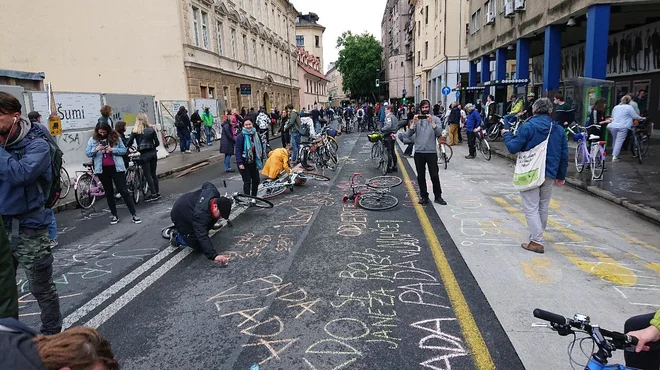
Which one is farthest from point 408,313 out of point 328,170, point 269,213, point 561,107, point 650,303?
point 561,107

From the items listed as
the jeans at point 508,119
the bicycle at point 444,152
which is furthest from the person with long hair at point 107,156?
the jeans at point 508,119

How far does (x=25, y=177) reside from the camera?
3072 mm

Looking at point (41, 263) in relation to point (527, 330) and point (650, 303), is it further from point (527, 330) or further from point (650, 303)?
point (650, 303)

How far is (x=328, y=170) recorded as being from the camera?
1312 cm

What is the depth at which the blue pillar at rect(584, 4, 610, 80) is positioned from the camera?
14.0m

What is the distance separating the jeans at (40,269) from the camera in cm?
330

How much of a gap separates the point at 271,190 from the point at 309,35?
7639 cm

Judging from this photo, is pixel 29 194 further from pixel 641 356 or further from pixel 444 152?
pixel 444 152

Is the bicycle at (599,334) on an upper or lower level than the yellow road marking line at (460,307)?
upper

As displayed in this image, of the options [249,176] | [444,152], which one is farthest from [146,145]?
[444,152]

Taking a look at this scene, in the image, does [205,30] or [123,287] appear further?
[205,30]

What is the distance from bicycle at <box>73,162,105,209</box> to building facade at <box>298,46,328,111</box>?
45.1 m

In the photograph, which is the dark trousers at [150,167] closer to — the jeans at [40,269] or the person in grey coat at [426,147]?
the person in grey coat at [426,147]

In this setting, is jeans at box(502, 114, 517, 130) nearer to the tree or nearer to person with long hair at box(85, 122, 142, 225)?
person with long hair at box(85, 122, 142, 225)
